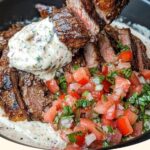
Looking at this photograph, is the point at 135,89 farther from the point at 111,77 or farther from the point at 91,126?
the point at 91,126

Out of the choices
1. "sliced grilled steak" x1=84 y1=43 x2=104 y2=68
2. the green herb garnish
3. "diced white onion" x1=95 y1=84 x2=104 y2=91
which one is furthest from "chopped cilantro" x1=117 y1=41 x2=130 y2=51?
the green herb garnish

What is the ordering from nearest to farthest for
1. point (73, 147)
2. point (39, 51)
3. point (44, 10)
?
point (73, 147) < point (39, 51) < point (44, 10)

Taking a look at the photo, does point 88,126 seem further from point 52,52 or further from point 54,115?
point 52,52

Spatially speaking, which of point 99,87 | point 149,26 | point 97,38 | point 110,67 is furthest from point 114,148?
point 149,26

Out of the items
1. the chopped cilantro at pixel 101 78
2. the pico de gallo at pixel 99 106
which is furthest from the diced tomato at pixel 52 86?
the chopped cilantro at pixel 101 78

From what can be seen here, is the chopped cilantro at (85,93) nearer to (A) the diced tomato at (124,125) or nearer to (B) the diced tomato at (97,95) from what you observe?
(B) the diced tomato at (97,95)

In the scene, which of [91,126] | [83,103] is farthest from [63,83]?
[91,126]
